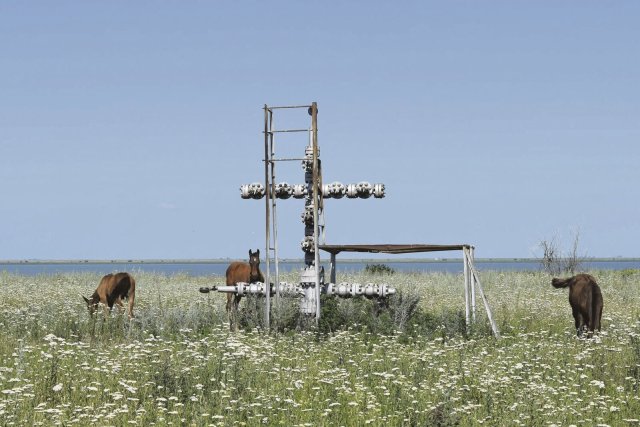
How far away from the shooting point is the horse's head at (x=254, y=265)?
1948 cm

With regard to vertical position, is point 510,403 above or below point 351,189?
below

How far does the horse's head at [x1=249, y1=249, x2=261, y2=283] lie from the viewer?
63.9 ft

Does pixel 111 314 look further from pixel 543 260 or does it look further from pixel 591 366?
pixel 543 260

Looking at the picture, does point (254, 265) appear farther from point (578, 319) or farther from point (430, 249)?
point (578, 319)

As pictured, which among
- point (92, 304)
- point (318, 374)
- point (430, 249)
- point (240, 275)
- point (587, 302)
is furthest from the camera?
point (240, 275)

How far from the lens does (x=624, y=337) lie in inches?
603

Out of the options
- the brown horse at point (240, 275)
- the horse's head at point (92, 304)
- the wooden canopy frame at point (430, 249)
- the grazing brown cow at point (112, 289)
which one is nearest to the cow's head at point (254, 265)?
the brown horse at point (240, 275)

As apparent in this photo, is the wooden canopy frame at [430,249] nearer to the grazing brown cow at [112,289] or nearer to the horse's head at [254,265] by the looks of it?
the horse's head at [254,265]

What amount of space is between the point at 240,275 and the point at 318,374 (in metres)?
10.4

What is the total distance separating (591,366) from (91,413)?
7436 millimetres

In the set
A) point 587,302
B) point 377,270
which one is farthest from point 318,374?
point 377,270

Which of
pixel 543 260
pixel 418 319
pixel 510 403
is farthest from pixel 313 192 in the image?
pixel 543 260

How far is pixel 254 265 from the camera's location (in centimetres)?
1956

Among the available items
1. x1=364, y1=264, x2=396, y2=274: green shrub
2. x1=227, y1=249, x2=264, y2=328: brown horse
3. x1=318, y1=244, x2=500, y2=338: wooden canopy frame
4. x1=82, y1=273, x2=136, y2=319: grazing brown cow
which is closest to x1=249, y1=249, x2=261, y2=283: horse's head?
x1=227, y1=249, x2=264, y2=328: brown horse
